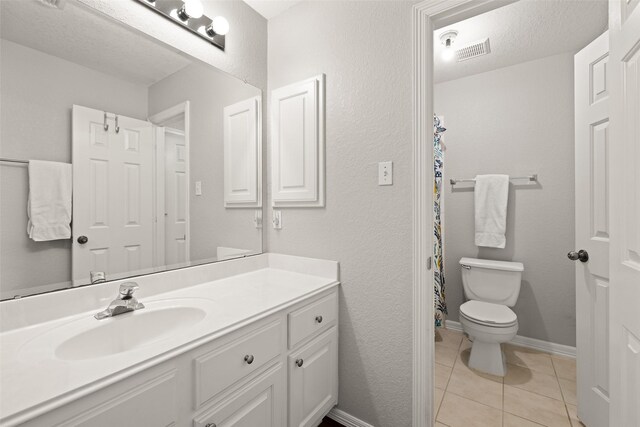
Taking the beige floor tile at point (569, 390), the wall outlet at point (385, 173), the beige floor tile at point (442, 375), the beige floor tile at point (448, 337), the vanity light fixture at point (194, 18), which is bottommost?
the beige floor tile at point (442, 375)

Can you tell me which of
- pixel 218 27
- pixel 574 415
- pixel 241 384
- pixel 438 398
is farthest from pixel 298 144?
pixel 574 415

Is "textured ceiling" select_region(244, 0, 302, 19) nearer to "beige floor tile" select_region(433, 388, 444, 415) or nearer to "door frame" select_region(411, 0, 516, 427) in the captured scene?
"door frame" select_region(411, 0, 516, 427)

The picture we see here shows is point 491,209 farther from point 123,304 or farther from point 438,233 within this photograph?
point 123,304

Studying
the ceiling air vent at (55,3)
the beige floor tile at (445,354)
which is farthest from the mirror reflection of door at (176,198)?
the beige floor tile at (445,354)

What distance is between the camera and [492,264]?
2.38m

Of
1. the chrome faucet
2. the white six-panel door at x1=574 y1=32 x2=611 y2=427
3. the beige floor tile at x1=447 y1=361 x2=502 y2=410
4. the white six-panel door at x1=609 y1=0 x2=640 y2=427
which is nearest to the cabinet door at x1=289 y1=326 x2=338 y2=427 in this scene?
the chrome faucet

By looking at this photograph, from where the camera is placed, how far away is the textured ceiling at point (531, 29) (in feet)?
5.68

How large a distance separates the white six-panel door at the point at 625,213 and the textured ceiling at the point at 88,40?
1665 mm

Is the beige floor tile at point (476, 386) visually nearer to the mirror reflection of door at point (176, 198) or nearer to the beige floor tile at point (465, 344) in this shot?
the beige floor tile at point (465, 344)

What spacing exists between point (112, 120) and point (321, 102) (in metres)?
0.97

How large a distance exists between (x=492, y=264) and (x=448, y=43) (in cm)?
174

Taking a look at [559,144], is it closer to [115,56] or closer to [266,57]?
[266,57]

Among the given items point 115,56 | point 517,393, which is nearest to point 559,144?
point 517,393

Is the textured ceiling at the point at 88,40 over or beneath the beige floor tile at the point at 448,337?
over
